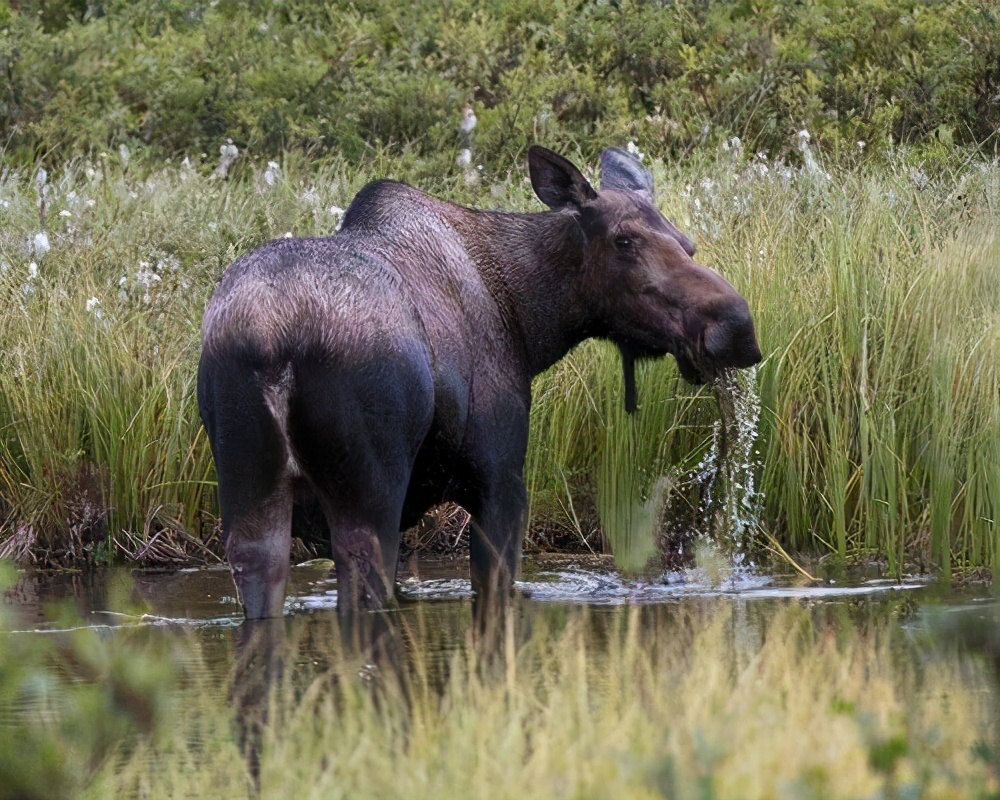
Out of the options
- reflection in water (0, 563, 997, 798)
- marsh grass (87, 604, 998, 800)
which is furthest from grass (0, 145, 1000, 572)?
marsh grass (87, 604, 998, 800)

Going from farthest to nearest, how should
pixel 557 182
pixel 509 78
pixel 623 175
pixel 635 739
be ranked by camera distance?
pixel 509 78 < pixel 623 175 < pixel 557 182 < pixel 635 739

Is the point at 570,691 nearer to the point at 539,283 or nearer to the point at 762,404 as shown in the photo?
the point at 539,283

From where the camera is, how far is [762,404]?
8.30 meters

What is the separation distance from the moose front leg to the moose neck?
65 centimetres

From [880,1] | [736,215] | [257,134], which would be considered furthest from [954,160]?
[257,134]

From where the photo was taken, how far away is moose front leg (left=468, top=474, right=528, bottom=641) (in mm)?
6418

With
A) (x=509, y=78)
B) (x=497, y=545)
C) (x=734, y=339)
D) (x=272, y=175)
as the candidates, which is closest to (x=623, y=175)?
(x=734, y=339)

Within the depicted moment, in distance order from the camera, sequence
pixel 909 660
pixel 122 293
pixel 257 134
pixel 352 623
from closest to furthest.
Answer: pixel 909 660 → pixel 352 623 → pixel 122 293 → pixel 257 134

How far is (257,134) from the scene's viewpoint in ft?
54.9

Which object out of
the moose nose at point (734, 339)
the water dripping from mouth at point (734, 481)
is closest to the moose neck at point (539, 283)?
the moose nose at point (734, 339)

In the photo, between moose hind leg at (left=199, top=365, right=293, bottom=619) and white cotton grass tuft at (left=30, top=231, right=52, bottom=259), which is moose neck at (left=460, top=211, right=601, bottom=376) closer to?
moose hind leg at (left=199, top=365, right=293, bottom=619)

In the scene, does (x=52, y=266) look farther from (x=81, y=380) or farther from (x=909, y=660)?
(x=909, y=660)

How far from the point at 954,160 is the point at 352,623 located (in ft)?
29.4

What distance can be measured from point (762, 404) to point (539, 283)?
187 cm
